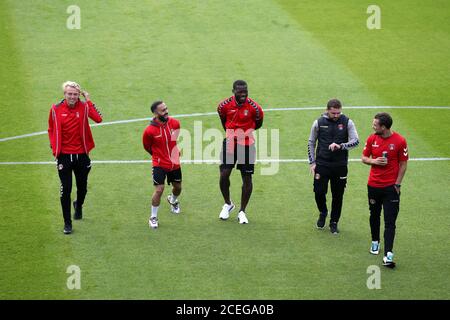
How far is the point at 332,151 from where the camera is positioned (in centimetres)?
1234

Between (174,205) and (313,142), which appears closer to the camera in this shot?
(313,142)

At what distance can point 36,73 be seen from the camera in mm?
20547

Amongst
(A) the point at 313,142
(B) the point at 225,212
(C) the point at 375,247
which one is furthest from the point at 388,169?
(B) the point at 225,212

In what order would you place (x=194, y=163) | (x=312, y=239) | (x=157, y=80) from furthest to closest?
(x=157, y=80) < (x=194, y=163) < (x=312, y=239)

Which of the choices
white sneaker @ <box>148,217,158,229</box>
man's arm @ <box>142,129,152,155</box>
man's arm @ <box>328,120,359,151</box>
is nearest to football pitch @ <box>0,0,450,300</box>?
white sneaker @ <box>148,217,158,229</box>

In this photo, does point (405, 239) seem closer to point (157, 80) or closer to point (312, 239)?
point (312, 239)

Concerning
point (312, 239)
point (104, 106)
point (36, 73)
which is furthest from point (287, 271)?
point (36, 73)

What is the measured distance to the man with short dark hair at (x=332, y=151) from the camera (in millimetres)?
12180

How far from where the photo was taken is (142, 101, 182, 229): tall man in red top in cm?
1252

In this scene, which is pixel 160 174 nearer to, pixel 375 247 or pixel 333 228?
pixel 333 228

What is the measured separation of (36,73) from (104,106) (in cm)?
283

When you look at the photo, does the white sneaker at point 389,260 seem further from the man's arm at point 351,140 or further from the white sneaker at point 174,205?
the white sneaker at point 174,205

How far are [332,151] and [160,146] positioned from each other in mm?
2636

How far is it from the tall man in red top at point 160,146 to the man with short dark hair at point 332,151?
2.12 metres
